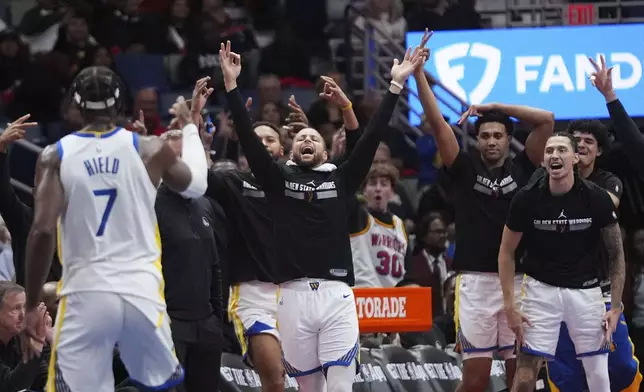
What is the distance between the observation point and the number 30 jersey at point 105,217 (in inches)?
262

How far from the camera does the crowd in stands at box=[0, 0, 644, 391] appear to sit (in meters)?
13.6

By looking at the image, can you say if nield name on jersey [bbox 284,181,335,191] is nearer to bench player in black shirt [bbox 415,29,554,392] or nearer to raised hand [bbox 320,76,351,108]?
raised hand [bbox 320,76,351,108]

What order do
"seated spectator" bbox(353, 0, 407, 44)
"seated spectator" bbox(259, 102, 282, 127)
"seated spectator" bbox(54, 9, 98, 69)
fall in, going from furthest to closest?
"seated spectator" bbox(353, 0, 407, 44) < "seated spectator" bbox(54, 9, 98, 69) < "seated spectator" bbox(259, 102, 282, 127)

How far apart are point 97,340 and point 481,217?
3.90m

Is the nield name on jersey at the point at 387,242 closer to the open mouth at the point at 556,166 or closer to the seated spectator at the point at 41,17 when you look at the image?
the open mouth at the point at 556,166

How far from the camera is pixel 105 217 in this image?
6.67 meters

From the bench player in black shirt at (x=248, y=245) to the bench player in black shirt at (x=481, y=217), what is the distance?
0.86 m

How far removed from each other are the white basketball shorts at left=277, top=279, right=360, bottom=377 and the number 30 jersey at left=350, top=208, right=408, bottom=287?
107 inches

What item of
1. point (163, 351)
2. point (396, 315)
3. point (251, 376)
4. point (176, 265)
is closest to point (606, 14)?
point (396, 315)

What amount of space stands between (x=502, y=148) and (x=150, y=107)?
16.3 ft

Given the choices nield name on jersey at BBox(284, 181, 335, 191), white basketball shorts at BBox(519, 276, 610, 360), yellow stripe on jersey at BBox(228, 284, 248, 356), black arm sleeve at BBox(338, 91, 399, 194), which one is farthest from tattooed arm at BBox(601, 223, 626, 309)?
yellow stripe on jersey at BBox(228, 284, 248, 356)

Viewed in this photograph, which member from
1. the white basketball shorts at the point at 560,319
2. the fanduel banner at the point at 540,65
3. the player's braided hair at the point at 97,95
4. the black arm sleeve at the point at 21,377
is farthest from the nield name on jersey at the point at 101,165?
the fanduel banner at the point at 540,65

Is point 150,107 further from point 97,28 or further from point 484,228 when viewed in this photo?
point 484,228

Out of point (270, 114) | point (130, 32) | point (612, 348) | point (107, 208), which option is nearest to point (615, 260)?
point (612, 348)
